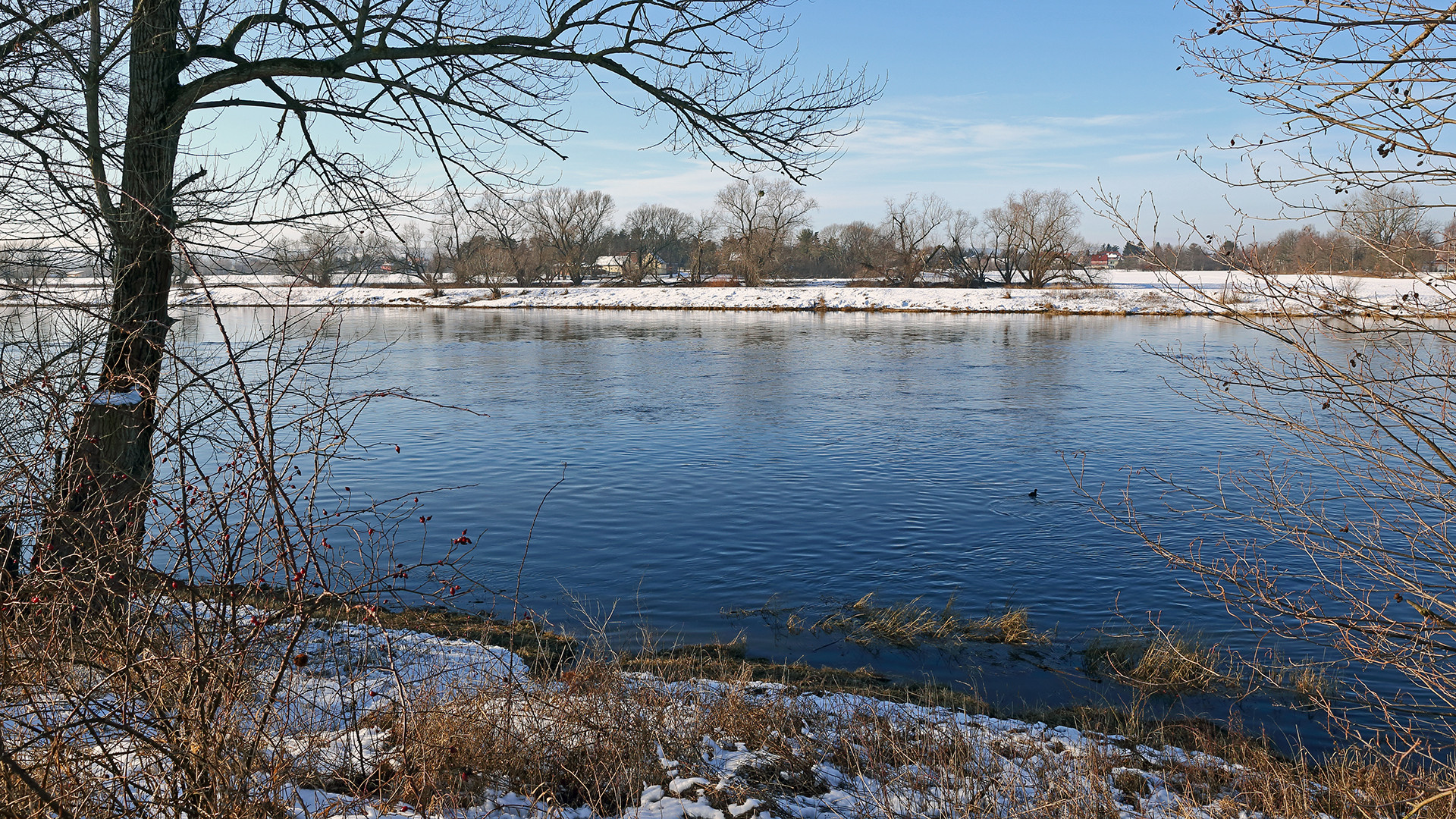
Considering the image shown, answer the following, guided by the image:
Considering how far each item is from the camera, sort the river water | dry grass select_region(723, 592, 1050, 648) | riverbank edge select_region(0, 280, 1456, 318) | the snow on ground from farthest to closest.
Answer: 1. riverbank edge select_region(0, 280, 1456, 318)
2. the river water
3. dry grass select_region(723, 592, 1050, 648)
4. the snow on ground

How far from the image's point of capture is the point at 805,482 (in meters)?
16.9

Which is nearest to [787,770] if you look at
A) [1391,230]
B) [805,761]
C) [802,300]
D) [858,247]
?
[805,761]

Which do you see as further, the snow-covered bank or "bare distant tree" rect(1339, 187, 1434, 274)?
the snow-covered bank

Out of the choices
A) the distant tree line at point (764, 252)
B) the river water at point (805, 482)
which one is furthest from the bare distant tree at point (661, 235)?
the river water at point (805, 482)

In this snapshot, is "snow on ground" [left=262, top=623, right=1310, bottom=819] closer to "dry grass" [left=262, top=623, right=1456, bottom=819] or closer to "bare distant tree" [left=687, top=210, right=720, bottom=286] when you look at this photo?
"dry grass" [left=262, top=623, right=1456, bottom=819]

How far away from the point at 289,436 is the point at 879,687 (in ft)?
42.1

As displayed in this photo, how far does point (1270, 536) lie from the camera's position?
538 inches

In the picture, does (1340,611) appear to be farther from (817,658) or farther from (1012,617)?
(817,658)

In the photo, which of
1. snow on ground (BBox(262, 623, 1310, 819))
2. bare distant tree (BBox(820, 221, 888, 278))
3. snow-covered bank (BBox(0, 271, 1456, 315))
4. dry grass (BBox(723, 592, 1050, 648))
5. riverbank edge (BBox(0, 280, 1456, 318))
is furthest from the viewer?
bare distant tree (BBox(820, 221, 888, 278))

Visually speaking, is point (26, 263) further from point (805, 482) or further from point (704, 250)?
point (704, 250)

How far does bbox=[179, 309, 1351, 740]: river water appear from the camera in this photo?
1112 centimetres

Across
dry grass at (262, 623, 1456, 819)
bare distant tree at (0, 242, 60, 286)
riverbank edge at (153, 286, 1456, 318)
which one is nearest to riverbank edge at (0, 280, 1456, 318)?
riverbank edge at (153, 286, 1456, 318)

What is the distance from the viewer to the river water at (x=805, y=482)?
1112 centimetres

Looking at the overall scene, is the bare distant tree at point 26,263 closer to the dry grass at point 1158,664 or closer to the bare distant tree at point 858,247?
the dry grass at point 1158,664
